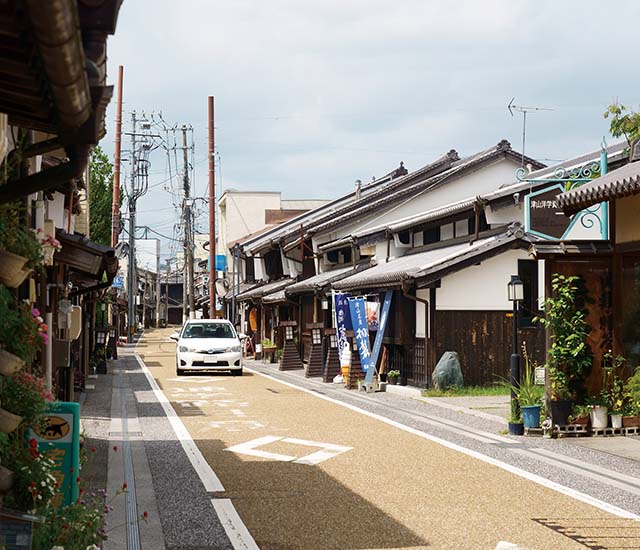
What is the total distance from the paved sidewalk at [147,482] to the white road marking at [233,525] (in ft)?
0.23

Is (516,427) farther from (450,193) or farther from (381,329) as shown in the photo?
(450,193)

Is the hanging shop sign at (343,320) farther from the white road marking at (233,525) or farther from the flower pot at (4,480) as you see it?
the flower pot at (4,480)

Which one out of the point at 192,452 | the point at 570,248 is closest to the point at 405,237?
the point at 570,248

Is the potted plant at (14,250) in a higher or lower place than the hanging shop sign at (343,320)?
higher

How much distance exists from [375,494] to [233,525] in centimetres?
192

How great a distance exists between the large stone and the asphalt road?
18.1ft

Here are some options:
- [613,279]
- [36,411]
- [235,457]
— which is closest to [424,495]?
[235,457]

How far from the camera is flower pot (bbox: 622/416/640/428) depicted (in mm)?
14445

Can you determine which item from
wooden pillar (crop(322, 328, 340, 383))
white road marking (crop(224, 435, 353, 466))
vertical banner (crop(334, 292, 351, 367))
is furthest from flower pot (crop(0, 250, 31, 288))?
wooden pillar (crop(322, 328, 340, 383))

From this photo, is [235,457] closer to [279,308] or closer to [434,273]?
[434,273]

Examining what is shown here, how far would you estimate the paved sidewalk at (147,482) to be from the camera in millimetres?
7629

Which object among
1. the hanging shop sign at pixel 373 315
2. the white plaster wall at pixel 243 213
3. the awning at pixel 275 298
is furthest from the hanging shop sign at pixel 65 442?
the white plaster wall at pixel 243 213

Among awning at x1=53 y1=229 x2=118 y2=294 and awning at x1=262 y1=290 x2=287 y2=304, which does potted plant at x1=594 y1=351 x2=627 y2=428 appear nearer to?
awning at x1=53 y1=229 x2=118 y2=294

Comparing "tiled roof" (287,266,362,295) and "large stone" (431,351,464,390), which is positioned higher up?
"tiled roof" (287,266,362,295)
